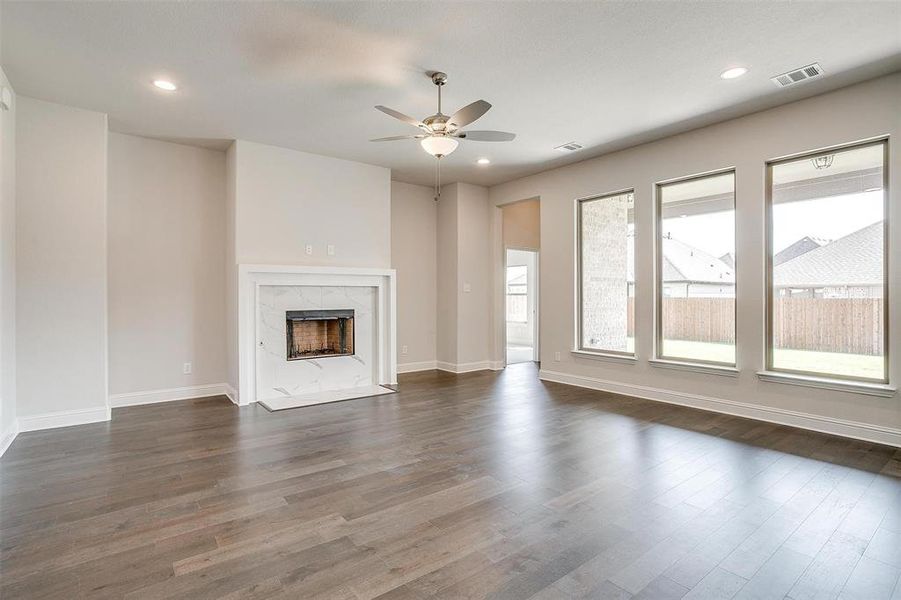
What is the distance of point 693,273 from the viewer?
16.5 feet

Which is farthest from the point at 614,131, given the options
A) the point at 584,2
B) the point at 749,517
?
the point at 749,517

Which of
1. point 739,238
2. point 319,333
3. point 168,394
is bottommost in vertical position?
point 168,394

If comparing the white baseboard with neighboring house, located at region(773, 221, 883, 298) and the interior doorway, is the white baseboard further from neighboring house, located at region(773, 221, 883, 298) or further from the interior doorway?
the interior doorway

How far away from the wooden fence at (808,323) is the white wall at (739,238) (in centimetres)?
18

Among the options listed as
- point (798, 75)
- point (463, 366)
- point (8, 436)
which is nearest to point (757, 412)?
point (798, 75)

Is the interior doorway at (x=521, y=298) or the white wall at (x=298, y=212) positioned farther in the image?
the interior doorway at (x=521, y=298)

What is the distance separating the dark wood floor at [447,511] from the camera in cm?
192

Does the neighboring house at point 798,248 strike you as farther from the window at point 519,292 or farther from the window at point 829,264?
the window at point 519,292

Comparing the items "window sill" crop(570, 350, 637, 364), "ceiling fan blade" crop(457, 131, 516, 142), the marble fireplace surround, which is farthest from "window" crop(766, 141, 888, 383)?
the marble fireplace surround

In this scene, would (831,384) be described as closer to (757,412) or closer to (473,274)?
(757,412)

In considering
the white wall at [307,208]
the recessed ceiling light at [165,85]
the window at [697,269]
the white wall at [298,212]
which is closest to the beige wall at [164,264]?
the white wall at [298,212]

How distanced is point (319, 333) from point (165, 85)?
309 centimetres

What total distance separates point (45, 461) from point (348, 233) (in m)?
3.73

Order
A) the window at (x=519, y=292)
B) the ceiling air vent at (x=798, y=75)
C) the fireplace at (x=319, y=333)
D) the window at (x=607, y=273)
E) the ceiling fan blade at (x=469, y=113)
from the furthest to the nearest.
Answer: the window at (x=519, y=292) < the window at (x=607, y=273) < the fireplace at (x=319, y=333) < the ceiling air vent at (x=798, y=75) < the ceiling fan blade at (x=469, y=113)
